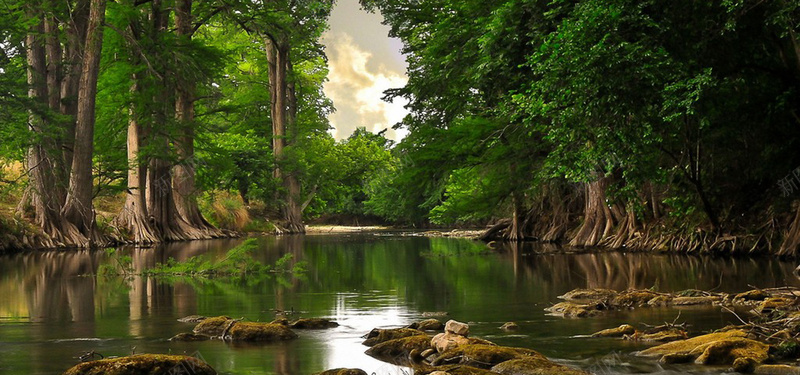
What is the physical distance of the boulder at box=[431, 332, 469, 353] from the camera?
6.55m

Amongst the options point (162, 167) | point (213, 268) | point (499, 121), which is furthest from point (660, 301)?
point (162, 167)

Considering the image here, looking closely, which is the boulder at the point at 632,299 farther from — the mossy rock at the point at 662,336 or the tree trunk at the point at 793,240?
the tree trunk at the point at 793,240

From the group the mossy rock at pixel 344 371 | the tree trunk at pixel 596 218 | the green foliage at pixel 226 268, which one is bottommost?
the mossy rock at pixel 344 371

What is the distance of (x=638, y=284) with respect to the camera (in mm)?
12367

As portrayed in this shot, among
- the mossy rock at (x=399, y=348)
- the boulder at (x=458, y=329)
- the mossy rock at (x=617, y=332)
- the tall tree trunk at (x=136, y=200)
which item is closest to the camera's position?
the mossy rock at (x=399, y=348)

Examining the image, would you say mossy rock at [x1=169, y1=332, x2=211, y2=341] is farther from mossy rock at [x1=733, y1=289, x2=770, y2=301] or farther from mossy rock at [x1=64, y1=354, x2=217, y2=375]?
mossy rock at [x1=733, y1=289, x2=770, y2=301]

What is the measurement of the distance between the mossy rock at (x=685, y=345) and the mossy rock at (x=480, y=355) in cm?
100

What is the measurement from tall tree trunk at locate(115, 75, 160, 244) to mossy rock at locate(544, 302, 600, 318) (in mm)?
22225

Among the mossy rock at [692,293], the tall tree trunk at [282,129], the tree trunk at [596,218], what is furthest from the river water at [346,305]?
the tall tree trunk at [282,129]

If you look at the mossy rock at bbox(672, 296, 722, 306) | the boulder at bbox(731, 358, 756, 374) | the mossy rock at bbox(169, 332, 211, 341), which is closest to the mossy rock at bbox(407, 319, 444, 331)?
the mossy rock at bbox(169, 332, 211, 341)

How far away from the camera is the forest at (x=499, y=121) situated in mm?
13812

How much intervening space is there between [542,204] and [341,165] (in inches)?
965

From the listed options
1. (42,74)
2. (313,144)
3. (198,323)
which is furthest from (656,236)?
(313,144)

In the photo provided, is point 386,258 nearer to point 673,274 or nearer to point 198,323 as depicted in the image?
point 673,274
